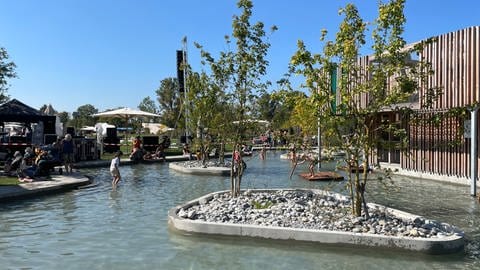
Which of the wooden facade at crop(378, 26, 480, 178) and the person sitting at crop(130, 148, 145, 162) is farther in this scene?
the person sitting at crop(130, 148, 145, 162)

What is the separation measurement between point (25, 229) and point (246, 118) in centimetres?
603

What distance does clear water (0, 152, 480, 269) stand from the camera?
766 centimetres

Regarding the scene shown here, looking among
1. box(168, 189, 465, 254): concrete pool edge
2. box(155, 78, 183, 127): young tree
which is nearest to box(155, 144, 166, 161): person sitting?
box(168, 189, 465, 254): concrete pool edge

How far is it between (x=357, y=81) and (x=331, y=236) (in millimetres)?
2874

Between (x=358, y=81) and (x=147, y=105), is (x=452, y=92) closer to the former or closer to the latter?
(x=358, y=81)

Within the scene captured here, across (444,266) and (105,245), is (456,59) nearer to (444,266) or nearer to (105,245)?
(444,266)

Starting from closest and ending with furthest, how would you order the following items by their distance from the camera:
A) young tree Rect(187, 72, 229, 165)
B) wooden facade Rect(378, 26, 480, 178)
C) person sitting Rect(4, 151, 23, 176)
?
young tree Rect(187, 72, 229, 165) < wooden facade Rect(378, 26, 480, 178) < person sitting Rect(4, 151, 23, 176)

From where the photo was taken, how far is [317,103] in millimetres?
9273

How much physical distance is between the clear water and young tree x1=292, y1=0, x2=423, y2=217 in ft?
5.00

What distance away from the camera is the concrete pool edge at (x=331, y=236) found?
314 inches

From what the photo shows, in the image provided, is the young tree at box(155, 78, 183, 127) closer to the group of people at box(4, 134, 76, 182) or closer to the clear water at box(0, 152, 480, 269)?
the group of people at box(4, 134, 76, 182)

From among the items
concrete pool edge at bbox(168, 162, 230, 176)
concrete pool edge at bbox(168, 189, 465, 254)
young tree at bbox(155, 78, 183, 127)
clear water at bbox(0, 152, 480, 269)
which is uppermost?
young tree at bbox(155, 78, 183, 127)

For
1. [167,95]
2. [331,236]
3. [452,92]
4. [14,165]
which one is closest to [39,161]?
[14,165]

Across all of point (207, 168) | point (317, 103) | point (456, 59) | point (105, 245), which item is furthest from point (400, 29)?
point (207, 168)
